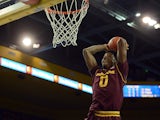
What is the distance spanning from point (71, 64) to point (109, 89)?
372 inches

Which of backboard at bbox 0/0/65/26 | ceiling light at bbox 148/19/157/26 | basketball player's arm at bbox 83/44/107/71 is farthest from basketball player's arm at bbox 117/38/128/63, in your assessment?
ceiling light at bbox 148/19/157/26

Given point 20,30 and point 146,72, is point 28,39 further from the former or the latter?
point 146,72

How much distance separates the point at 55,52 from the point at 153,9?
159 inches

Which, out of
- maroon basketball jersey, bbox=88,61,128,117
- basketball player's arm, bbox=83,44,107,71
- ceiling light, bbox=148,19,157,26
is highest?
ceiling light, bbox=148,19,157,26

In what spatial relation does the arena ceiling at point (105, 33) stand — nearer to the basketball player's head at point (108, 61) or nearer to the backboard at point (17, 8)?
the backboard at point (17, 8)

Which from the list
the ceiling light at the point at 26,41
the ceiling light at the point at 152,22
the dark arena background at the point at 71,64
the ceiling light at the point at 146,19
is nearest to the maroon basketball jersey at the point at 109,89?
the dark arena background at the point at 71,64

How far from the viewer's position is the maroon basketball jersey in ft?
12.3

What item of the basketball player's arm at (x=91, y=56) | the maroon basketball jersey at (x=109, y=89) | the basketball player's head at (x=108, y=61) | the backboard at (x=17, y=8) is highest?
the backboard at (x=17, y=8)

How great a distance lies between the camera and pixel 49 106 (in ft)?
42.5

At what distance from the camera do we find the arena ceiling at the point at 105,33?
33.0 feet

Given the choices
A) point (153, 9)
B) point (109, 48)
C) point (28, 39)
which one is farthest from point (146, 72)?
point (109, 48)

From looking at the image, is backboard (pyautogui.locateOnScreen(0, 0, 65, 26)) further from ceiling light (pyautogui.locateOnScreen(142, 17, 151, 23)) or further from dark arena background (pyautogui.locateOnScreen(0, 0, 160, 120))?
ceiling light (pyautogui.locateOnScreen(142, 17, 151, 23))

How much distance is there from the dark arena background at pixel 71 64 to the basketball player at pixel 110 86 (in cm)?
512

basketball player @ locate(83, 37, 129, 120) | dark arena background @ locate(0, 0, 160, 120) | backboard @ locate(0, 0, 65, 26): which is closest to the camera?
basketball player @ locate(83, 37, 129, 120)
